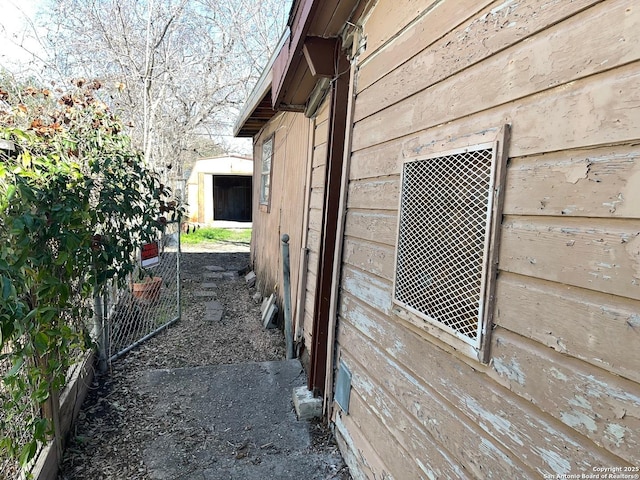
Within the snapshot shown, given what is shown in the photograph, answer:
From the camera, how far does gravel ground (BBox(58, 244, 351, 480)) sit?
2348mm

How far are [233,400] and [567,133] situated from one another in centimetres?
285

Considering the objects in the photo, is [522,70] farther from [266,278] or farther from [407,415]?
[266,278]

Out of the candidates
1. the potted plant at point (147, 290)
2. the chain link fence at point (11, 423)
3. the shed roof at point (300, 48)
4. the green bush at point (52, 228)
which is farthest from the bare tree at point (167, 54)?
the chain link fence at point (11, 423)

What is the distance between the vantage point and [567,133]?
0.99 metres

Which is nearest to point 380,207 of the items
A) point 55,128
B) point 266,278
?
point 55,128

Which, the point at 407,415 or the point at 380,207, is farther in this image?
the point at 380,207

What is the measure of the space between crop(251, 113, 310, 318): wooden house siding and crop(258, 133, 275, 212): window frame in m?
0.09

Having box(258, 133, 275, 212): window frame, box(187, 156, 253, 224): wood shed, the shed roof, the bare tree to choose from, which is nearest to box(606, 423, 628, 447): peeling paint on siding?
the shed roof

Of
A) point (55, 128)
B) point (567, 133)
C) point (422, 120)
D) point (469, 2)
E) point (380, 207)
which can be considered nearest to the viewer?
point (567, 133)

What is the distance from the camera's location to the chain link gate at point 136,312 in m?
3.74

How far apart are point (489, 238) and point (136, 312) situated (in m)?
4.57

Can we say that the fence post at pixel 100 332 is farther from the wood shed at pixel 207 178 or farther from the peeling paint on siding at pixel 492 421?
the wood shed at pixel 207 178

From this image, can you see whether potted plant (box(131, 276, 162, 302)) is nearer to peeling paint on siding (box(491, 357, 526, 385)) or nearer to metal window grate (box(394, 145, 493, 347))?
metal window grate (box(394, 145, 493, 347))

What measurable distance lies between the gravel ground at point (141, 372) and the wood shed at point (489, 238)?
1079 millimetres
